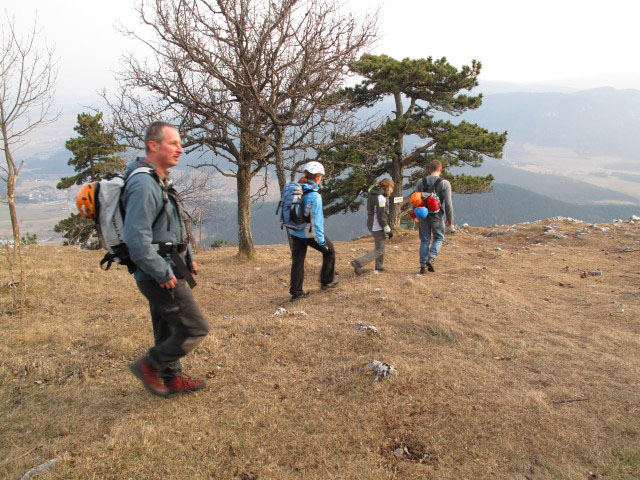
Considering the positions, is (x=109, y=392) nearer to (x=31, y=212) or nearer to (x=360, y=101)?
(x=360, y=101)

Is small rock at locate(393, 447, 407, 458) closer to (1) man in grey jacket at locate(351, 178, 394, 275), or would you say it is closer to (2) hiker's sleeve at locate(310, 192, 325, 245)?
(2) hiker's sleeve at locate(310, 192, 325, 245)

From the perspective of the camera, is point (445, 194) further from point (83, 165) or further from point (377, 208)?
point (83, 165)

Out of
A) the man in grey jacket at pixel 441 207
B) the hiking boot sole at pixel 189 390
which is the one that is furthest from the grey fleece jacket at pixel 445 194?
the hiking boot sole at pixel 189 390

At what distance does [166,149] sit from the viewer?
11.2ft

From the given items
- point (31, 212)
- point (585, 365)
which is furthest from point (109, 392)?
point (31, 212)

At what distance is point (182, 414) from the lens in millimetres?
3680

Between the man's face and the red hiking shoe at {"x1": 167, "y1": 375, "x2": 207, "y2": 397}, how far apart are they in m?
2.22

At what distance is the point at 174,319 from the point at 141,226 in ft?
3.02

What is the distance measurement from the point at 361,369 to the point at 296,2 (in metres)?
9.46

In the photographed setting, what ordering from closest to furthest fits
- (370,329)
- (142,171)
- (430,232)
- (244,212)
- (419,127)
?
(142,171), (370,329), (430,232), (244,212), (419,127)

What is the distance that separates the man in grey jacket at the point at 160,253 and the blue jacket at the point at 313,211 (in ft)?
9.73

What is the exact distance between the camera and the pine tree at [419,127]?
57.3 feet

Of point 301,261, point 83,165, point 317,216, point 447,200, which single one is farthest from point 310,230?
point 83,165

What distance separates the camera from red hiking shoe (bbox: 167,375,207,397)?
12.9 ft
